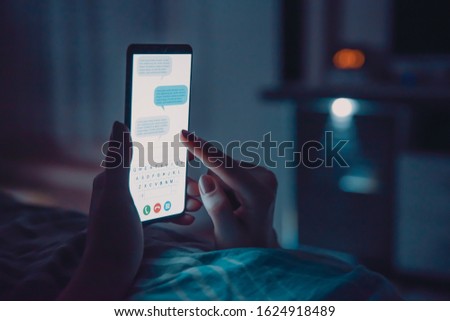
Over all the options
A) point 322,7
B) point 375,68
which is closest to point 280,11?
point 322,7

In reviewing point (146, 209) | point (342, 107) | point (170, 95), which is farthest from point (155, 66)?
point (342, 107)

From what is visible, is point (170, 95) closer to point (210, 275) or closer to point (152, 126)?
point (152, 126)

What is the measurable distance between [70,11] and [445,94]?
0.97m

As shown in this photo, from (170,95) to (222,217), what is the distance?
13cm

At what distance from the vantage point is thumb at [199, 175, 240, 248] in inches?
21.9

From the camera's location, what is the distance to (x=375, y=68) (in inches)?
73.5

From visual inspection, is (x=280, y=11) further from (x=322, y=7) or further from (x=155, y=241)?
(x=155, y=241)

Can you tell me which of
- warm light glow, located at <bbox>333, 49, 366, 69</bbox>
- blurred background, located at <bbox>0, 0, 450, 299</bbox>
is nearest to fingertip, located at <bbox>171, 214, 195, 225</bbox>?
blurred background, located at <bbox>0, 0, 450, 299</bbox>

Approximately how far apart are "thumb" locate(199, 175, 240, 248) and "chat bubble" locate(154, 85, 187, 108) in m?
0.09

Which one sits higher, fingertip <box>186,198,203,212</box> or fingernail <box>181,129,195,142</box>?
fingernail <box>181,129,195,142</box>

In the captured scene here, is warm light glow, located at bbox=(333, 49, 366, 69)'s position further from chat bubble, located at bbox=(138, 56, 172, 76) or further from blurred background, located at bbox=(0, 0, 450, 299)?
chat bubble, located at bbox=(138, 56, 172, 76)

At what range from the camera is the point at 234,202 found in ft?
1.89

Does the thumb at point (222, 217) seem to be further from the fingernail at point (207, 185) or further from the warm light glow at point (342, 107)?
the warm light glow at point (342, 107)
